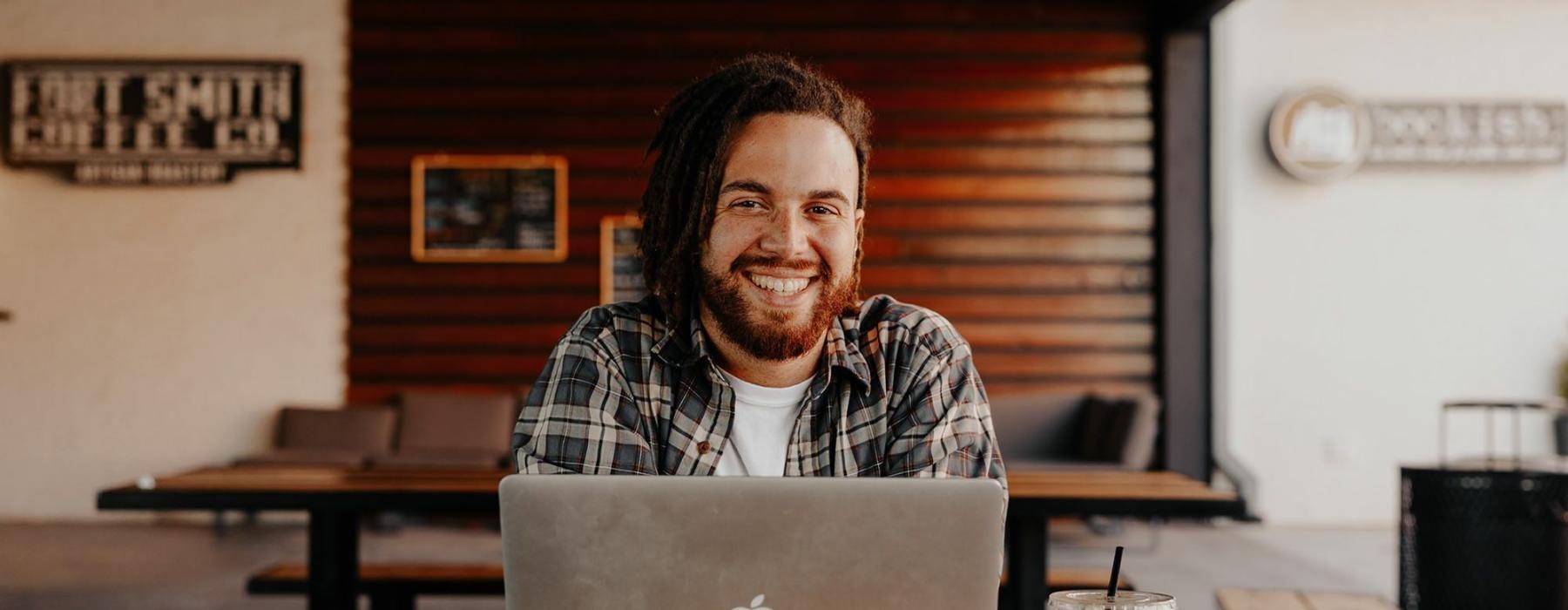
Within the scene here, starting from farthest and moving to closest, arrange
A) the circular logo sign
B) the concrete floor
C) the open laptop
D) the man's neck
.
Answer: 1. the circular logo sign
2. the concrete floor
3. the man's neck
4. the open laptop

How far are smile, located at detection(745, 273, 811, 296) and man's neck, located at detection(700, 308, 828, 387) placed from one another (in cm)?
10

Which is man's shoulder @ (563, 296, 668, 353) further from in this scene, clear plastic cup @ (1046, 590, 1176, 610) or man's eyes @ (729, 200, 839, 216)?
clear plastic cup @ (1046, 590, 1176, 610)

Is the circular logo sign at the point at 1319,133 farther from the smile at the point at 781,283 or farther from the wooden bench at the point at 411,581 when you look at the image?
the smile at the point at 781,283

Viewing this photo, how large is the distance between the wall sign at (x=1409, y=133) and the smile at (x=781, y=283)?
637cm

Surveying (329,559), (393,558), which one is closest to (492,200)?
(393,558)

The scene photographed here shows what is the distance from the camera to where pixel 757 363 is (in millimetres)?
1682

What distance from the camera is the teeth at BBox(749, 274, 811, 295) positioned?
1.58 m

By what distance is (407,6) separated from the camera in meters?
7.07

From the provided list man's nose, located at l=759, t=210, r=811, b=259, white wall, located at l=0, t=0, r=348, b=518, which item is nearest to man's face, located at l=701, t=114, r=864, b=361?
man's nose, located at l=759, t=210, r=811, b=259

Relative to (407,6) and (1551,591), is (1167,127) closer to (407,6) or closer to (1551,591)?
(1551,591)

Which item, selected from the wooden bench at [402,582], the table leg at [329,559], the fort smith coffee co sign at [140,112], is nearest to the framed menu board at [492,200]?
the fort smith coffee co sign at [140,112]

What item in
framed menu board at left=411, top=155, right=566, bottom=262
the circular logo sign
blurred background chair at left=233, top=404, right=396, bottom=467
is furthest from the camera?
the circular logo sign

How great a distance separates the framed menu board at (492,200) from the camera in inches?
277

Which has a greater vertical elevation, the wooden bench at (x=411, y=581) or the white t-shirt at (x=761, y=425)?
the white t-shirt at (x=761, y=425)
